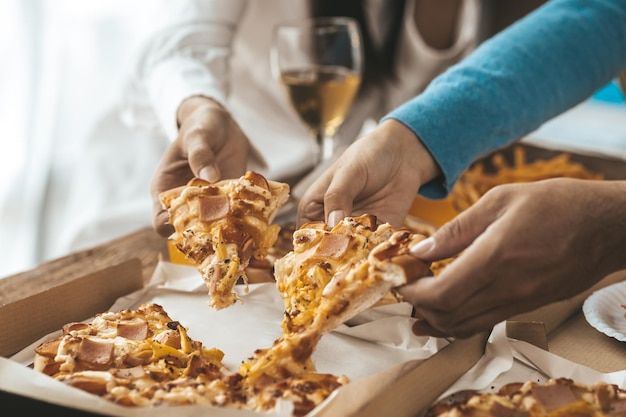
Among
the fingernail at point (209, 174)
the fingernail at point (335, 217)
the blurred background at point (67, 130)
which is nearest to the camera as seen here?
the fingernail at point (335, 217)

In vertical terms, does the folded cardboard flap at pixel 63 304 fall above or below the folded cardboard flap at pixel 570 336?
above

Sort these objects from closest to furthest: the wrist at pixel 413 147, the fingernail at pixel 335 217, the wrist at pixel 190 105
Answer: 1. the fingernail at pixel 335 217
2. the wrist at pixel 413 147
3. the wrist at pixel 190 105

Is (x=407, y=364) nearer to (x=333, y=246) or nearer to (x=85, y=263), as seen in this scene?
(x=333, y=246)

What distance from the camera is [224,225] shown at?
141 centimetres

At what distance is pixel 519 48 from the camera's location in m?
1.92

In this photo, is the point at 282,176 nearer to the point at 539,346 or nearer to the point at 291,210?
the point at 291,210

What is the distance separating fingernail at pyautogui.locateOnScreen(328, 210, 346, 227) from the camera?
4.57 ft

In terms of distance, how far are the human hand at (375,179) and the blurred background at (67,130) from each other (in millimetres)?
1481

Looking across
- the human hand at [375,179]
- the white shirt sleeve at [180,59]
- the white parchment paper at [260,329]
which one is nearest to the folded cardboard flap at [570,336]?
the white parchment paper at [260,329]

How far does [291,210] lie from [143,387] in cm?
105

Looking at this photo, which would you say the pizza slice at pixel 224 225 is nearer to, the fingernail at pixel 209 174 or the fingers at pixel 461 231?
the fingernail at pixel 209 174

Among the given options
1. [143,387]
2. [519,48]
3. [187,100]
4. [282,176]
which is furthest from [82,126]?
[143,387]

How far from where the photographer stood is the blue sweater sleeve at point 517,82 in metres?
1.75

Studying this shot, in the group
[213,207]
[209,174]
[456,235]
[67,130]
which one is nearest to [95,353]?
[213,207]
